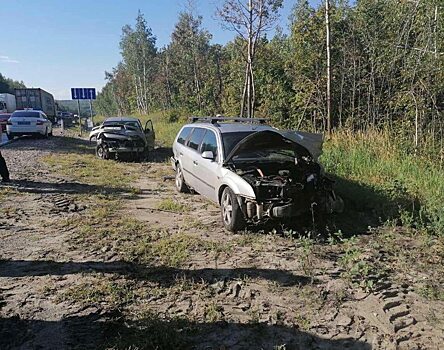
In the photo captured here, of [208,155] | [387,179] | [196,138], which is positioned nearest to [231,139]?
[208,155]

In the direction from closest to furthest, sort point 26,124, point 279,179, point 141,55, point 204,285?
point 204,285
point 279,179
point 26,124
point 141,55

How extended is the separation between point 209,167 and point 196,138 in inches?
55.5

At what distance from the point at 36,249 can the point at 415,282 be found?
461 cm

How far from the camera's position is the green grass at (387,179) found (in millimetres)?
6215

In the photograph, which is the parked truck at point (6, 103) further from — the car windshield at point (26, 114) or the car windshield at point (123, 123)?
the car windshield at point (123, 123)

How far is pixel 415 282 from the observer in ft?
13.8

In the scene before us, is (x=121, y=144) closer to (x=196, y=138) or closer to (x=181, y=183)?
(x=181, y=183)

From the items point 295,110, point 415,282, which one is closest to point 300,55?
point 295,110

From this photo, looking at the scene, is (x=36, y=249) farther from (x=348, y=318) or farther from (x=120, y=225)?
(x=348, y=318)

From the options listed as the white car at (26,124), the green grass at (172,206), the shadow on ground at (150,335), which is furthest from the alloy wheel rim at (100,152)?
the shadow on ground at (150,335)

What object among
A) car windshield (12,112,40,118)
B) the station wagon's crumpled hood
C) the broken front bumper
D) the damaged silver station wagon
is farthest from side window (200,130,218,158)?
car windshield (12,112,40,118)

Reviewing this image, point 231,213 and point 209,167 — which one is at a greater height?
point 209,167

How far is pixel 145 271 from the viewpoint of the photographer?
467 centimetres

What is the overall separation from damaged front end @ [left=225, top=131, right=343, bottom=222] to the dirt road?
452 mm
